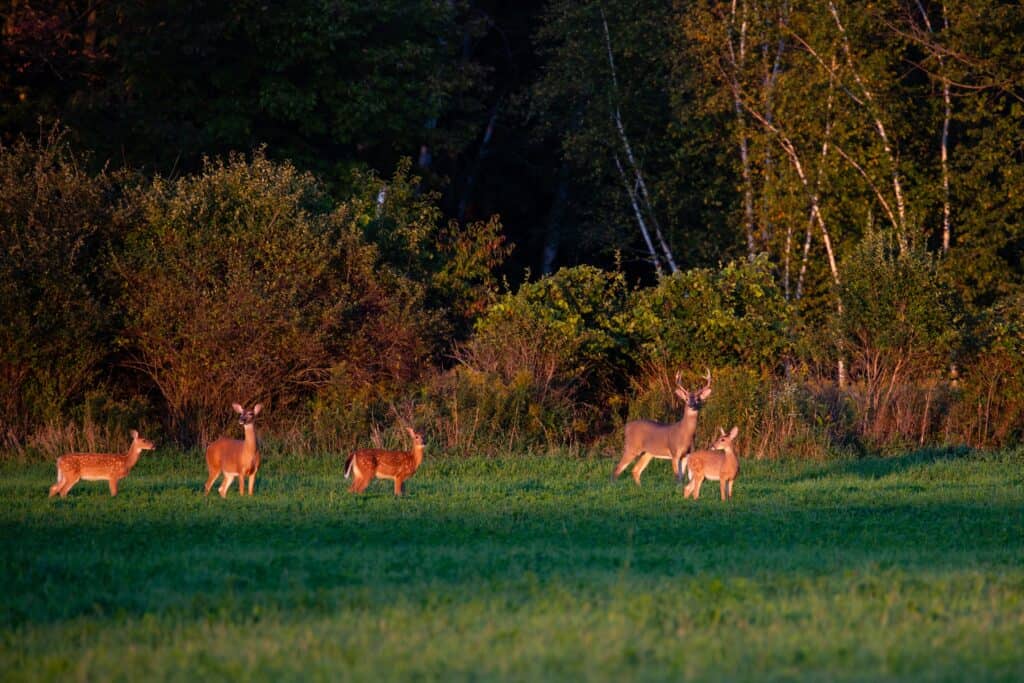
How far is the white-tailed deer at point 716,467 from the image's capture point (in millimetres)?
14125

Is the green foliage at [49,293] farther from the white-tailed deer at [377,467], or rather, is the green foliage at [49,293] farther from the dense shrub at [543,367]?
the white-tailed deer at [377,467]

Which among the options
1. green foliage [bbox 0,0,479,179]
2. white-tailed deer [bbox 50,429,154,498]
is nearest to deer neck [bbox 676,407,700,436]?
white-tailed deer [bbox 50,429,154,498]

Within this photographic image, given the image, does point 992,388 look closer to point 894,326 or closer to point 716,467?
point 894,326

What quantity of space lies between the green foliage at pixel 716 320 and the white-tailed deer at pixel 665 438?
261 inches

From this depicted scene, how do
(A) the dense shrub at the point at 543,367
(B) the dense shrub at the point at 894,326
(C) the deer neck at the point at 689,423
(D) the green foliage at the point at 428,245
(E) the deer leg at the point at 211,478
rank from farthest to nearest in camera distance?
(D) the green foliage at the point at 428,245
(B) the dense shrub at the point at 894,326
(A) the dense shrub at the point at 543,367
(C) the deer neck at the point at 689,423
(E) the deer leg at the point at 211,478

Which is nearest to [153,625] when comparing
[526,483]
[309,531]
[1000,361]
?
[309,531]

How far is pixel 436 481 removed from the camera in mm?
16453

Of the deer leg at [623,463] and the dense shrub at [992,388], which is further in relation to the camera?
the dense shrub at [992,388]

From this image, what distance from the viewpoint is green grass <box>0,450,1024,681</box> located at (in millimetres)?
7395

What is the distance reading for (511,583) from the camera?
31.2 ft

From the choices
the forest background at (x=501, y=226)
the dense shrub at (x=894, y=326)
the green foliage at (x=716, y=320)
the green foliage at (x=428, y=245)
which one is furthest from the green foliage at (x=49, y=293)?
the dense shrub at (x=894, y=326)

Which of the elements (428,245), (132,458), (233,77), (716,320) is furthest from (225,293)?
(233,77)

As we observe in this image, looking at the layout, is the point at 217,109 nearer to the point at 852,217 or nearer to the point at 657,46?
the point at 657,46

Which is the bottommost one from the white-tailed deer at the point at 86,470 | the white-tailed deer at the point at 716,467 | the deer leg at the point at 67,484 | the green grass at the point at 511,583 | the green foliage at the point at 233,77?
the green grass at the point at 511,583
